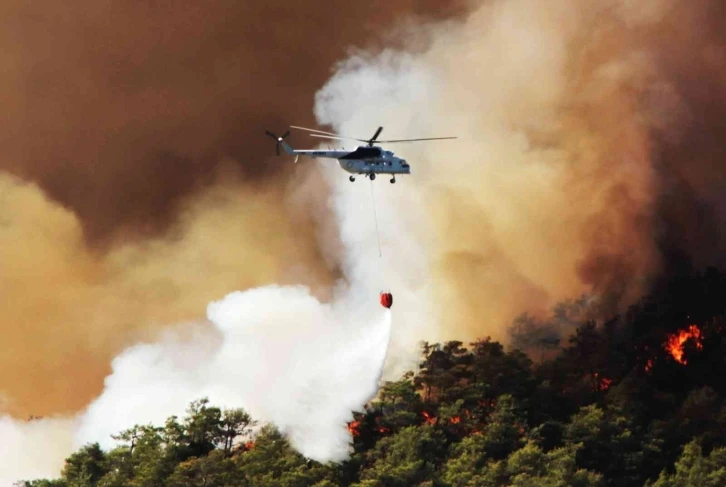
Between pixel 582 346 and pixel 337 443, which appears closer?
pixel 337 443

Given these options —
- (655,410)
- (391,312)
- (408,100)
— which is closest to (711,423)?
(655,410)

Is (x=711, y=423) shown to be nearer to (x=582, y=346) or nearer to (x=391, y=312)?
(x=582, y=346)

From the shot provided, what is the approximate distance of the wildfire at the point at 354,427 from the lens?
61.0 m

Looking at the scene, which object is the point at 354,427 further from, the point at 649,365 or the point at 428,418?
the point at 649,365

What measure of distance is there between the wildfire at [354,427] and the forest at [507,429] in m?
0.07

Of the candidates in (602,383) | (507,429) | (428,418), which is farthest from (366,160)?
(602,383)

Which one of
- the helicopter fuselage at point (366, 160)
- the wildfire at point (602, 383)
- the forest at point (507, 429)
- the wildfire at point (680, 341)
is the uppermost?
the wildfire at point (680, 341)

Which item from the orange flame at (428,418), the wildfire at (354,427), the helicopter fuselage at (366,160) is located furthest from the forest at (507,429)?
the helicopter fuselage at (366,160)

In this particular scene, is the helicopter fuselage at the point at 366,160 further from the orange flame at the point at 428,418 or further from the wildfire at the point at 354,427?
the orange flame at the point at 428,418

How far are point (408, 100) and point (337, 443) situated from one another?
20.2 metres

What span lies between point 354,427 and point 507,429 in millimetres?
7443

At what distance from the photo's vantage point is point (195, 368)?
68.3m

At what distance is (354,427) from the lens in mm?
61344

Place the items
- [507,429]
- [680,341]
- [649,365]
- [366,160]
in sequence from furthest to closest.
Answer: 1. [680,341]
2. [649,365]
3. [507,429]
4. [366,160]
